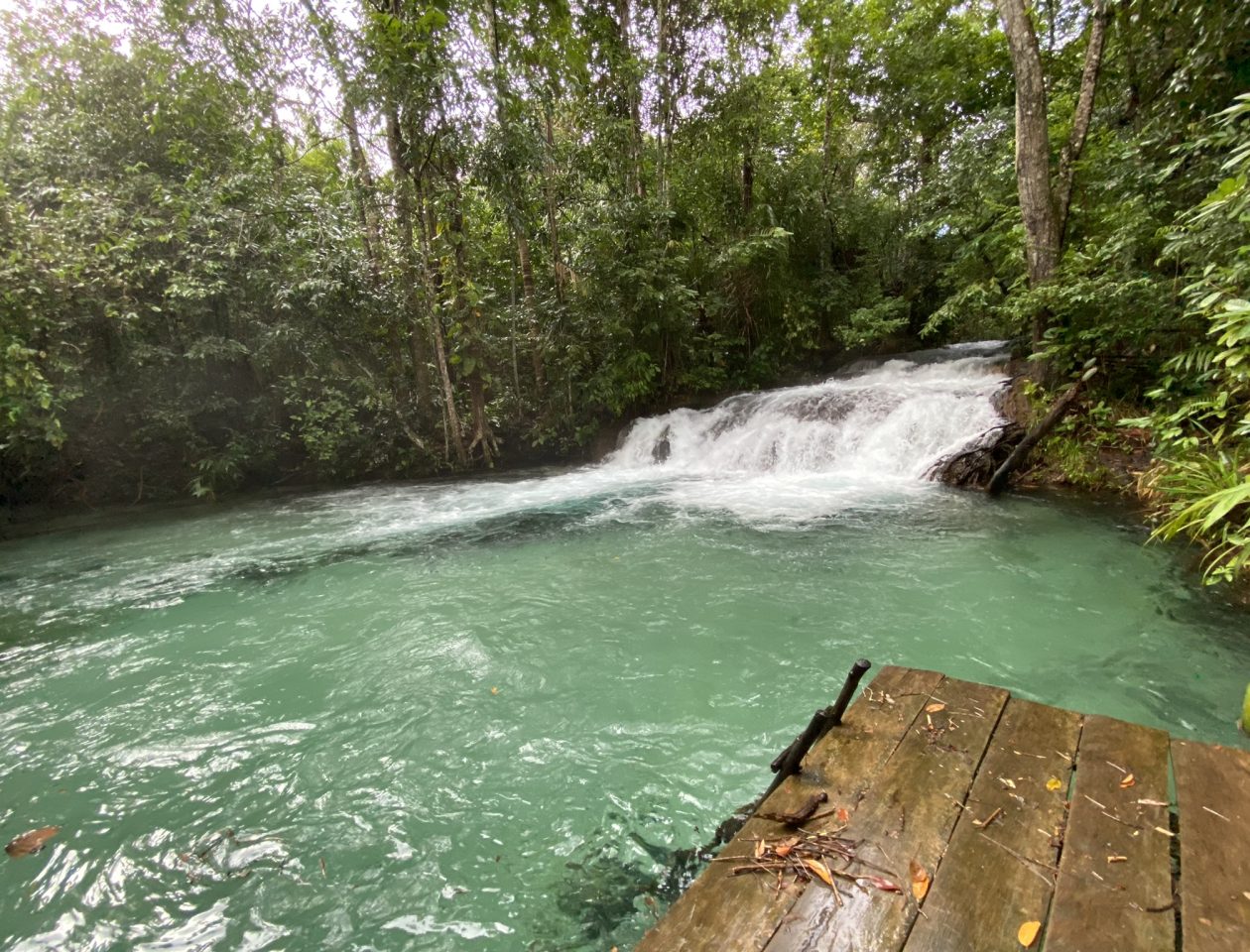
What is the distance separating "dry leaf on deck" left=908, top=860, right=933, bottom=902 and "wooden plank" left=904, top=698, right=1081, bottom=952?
0.05 feet

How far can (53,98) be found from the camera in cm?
903

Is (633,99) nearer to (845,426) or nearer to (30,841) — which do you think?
(845,426)

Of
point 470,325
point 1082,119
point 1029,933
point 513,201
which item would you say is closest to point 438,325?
point 470,325

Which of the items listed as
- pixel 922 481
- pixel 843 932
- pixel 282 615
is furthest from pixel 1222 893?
pixel 922 481

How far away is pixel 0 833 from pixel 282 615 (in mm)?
2256

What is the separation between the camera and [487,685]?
3.42 meters

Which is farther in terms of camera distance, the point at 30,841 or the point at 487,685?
the point at 487,685

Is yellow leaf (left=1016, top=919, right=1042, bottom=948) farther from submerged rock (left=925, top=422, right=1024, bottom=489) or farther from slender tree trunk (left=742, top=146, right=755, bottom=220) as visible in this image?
slender tree trunk (left=742, top=146, right=755, bottom=220)

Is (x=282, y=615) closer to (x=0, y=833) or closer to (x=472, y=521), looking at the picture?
(x=0, y=833)

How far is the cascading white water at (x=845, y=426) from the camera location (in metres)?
7.99

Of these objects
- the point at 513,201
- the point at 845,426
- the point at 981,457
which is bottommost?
the point at 981,457

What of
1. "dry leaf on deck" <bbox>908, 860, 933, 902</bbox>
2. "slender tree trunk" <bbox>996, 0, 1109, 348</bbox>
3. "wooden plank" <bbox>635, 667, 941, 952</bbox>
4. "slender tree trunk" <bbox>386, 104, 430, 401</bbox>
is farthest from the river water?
"slender tree trunk" <bbox>386, 104, 430, 401</bbox>

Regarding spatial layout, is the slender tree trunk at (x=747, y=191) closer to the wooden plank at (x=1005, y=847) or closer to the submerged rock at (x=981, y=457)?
the submerged rock at (x=981, y=457)

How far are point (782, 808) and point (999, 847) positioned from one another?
1.82ft
